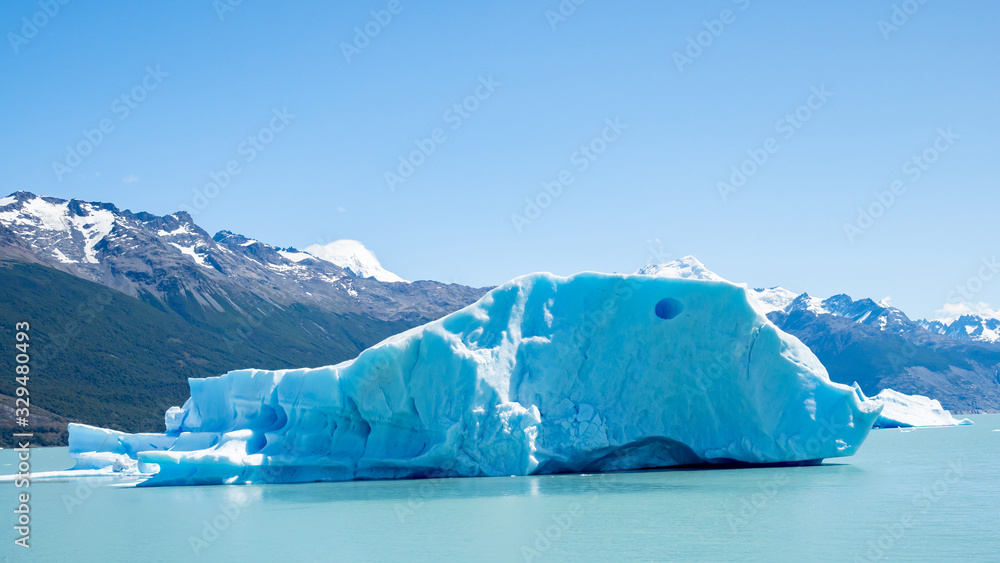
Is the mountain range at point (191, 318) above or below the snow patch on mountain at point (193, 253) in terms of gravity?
below

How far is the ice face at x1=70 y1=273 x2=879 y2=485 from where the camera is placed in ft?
64.9

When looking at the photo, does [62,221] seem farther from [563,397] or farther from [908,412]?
[563,397]

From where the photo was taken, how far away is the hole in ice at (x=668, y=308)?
20.9 metres

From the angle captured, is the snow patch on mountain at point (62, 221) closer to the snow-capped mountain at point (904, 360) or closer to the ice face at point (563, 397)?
the snow-capped mountain at point (904, 360)

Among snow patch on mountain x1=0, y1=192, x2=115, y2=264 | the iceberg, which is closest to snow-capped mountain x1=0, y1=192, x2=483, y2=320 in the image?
snow patch on mountain x1=0, y1=192, x2=115, y2=264

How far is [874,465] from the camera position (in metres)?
22.9

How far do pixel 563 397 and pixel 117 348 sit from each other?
80.6 m

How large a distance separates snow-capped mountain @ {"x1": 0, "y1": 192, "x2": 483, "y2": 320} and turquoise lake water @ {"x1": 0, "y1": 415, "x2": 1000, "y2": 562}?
102m

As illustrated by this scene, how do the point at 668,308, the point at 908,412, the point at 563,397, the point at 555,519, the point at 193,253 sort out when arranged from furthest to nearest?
the point at 193,253 < the point at 908,412 < the point at 668,308 < the point at 563,397 < the point at 555,519

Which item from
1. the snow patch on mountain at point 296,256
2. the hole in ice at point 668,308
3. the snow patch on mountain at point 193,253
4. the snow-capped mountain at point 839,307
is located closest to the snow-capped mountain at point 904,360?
the snow-capped mountain at point 839,307

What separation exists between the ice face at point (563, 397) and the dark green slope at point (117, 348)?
52.7 meters

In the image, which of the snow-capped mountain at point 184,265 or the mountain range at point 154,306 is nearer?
the mountain range at point 154,306

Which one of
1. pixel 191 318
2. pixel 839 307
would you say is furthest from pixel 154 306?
pixel 839 307

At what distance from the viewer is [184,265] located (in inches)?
5094
